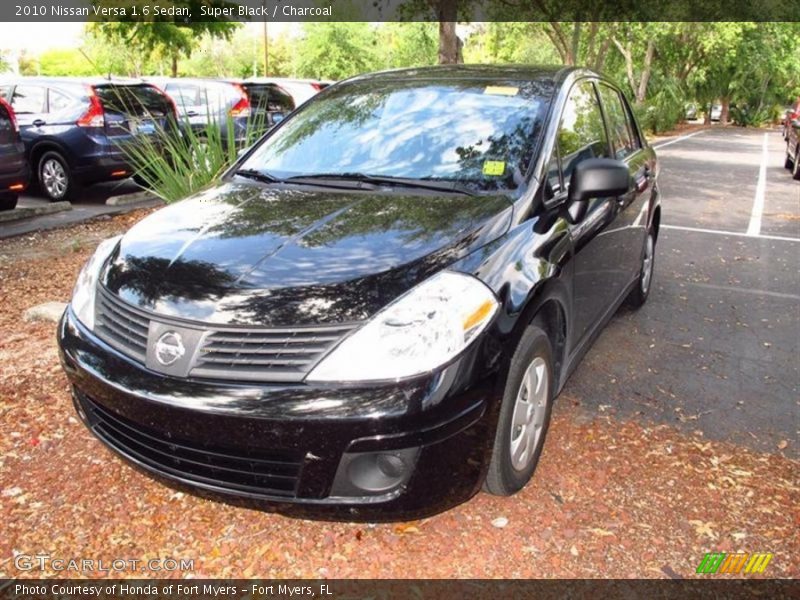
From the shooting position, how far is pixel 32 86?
973 centimetres

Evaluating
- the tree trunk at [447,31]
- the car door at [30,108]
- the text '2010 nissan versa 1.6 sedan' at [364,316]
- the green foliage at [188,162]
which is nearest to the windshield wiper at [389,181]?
the text '2010 nissan versa 1.6 sedan' at [364,316]

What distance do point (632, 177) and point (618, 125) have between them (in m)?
0.41

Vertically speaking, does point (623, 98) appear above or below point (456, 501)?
above

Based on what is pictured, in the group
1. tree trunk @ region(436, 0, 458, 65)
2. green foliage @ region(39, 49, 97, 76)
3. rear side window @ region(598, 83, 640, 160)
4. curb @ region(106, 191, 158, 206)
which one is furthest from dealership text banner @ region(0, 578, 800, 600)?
green foliage @ region(39, 49, 97, 76)

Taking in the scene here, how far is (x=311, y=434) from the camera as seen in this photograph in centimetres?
209

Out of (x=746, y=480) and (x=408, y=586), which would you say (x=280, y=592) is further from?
(x=746, y=480)

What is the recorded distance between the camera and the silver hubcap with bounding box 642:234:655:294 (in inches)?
201

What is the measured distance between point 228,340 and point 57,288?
4012 millimetres

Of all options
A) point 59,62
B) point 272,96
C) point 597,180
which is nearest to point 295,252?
point 597,180

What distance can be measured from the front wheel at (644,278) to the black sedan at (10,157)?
22.4 feet

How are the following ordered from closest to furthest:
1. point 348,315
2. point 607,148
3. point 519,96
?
point 348,315 < point 519,96 < point 607,148

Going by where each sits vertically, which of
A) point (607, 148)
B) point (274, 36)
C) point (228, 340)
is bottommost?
point (228, 340)

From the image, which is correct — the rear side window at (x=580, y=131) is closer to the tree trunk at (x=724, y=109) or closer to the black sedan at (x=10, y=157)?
the black sedan at (x=10, y=157)

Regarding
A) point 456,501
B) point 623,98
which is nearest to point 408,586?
point 456,501
